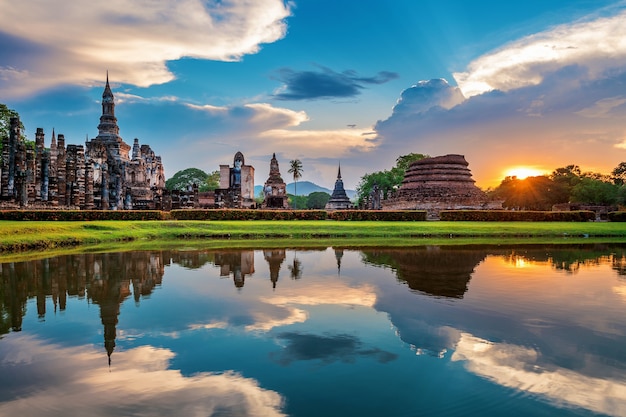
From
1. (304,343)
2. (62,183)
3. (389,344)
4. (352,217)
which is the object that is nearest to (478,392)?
(389,344)

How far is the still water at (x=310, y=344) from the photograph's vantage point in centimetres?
425

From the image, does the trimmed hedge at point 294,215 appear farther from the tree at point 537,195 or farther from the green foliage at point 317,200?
the green foliage at point 317,200

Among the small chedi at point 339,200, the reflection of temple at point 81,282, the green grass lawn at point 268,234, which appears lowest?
the reflection of temple at point 81,282

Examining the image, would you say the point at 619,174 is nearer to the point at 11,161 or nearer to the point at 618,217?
the point at 618,217

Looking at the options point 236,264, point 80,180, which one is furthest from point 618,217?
point 80,180

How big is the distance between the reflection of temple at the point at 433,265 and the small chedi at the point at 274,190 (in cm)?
2937

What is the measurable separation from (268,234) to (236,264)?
412 inches

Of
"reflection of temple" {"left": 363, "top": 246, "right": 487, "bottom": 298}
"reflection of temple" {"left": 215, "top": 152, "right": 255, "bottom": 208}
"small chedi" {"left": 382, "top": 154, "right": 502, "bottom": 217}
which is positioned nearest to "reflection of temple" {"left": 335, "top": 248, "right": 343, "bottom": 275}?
"reflection of temple" {"left": 363, "top": 246, "right": 487, "bottom": 298}

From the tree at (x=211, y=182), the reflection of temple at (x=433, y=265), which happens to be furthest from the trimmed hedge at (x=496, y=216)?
the tree at (x=211, y=182)

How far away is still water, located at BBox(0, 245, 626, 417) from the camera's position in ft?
14.0

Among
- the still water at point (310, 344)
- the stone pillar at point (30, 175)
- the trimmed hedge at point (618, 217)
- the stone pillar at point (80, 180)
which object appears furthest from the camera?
the trimmed hedge at point (618, 217)

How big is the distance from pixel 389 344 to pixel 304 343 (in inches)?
41.9

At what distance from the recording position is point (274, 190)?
5312 centimetres

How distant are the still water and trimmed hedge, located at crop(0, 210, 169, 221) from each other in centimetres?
1513
